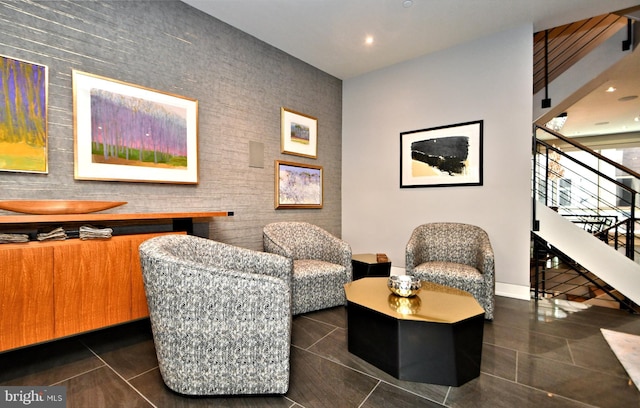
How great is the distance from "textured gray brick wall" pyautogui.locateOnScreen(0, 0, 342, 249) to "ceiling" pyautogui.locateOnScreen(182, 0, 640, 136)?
0.84ft

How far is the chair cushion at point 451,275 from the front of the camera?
2621mm

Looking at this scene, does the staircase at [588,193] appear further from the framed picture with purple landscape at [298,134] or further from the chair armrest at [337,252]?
the framed picture with purple landscape at [298,134]

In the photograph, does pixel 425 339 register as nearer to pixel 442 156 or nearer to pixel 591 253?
pixel 442 156

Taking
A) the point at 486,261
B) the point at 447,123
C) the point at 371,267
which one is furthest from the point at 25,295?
the point at 447,123

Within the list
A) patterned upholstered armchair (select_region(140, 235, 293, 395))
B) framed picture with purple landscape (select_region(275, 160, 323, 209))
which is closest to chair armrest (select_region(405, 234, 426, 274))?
framed picture with purple landscape (select_region(275, 160, 323, 209))

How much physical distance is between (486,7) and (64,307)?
431 cm

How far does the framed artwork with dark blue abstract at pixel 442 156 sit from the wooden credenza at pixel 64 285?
3.10 m

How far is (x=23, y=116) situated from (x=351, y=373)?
9.13 feet

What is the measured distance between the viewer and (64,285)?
1.91m

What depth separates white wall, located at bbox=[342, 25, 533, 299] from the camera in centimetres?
332

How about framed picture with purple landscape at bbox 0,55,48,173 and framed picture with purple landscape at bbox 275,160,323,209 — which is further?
framed picture with purple landscape at bbox 275,160,323,209

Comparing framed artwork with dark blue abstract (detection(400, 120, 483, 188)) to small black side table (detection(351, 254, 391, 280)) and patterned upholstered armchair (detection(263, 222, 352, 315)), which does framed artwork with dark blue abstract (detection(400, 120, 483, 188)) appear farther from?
patterned upholstered armchair (detection(263, 222, 352, 315))

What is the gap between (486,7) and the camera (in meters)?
2.97

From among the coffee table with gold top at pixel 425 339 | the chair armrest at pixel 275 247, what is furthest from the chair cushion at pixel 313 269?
the coffee table with gold top at pixel 425 339
